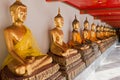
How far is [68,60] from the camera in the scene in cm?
327

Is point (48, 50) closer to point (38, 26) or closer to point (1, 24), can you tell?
point (38, 26)

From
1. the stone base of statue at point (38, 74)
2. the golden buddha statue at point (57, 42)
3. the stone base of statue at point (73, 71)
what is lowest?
the stone base of statue at point (73, 71)

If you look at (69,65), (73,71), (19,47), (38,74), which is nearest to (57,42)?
(69,65)

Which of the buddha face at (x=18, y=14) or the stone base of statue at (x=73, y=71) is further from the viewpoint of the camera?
the stone base of statue at (x=73, y=71)

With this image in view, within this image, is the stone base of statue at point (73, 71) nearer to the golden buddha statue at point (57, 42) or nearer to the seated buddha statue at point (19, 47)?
the golden buddha statue at point (57, 42)

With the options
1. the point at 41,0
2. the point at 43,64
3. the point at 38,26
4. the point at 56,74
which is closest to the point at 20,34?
the point at 43,64

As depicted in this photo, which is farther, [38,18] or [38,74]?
[38,18]

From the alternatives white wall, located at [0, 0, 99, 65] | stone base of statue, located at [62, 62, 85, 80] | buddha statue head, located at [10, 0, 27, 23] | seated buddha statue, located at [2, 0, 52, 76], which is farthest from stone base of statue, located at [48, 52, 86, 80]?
buddha statue head, located at [10, 0, 27, 23]

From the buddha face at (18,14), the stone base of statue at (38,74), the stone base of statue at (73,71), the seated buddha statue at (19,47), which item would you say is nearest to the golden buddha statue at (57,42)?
the stone base of statue at (73,71)

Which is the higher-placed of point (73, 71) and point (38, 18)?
point (38, 18)

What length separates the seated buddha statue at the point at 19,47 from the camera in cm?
217

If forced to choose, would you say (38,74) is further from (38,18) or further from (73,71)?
(38,18)

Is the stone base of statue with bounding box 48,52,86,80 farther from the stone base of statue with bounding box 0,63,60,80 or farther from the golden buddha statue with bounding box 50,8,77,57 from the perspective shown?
the stone base of statue with bounding box 0,63,60,80

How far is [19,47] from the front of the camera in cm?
238
